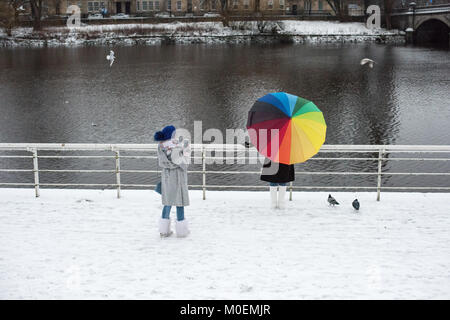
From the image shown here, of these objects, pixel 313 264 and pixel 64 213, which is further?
pixel 64 213

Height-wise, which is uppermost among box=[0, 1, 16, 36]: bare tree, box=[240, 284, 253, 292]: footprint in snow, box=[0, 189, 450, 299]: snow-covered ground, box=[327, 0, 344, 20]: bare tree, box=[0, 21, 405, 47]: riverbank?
box=[327, 0, 344, 20]: bare tree

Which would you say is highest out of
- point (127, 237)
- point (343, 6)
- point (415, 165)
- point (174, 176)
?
point (343, 6)

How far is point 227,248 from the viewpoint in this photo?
6906mm

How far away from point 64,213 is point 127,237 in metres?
1.50

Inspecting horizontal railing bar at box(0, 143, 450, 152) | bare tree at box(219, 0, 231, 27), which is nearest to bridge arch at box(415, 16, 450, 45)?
bare tree at box(219, 0, 231, 27)

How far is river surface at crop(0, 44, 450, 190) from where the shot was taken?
62.6 feet

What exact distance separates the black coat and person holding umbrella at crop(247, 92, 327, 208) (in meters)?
0.58

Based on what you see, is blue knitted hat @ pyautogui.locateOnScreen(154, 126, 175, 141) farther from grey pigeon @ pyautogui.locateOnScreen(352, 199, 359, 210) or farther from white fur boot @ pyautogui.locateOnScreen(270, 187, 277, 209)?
grey pigeon @ pyautogui.locateOnScreen(352, 199, 359, 210)

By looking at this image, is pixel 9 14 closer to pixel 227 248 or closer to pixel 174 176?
pixel 174 176

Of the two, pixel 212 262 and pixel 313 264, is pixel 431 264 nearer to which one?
pixel 313 264

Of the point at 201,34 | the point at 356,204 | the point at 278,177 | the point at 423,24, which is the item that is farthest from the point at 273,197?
the point at 423,24

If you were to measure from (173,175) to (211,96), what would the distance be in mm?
26827

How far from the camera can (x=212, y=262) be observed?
6496mm

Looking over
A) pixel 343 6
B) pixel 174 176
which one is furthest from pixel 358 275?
pixel 343 6
